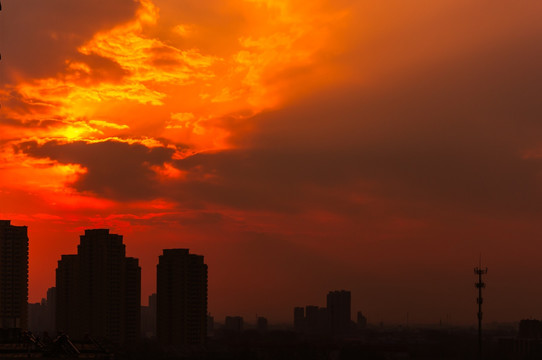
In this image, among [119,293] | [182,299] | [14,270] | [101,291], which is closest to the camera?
[14,270]

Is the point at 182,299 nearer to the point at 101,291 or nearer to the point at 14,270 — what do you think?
the point at 101,291

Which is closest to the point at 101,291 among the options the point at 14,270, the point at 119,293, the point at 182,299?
the point at 119,293

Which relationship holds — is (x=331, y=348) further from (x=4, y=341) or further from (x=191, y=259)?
(x=4, y=341)

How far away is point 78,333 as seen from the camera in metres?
177

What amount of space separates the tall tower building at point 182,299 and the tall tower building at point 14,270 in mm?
35355

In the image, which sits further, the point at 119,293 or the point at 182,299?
the point at 182,299

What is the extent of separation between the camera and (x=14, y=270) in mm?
157875

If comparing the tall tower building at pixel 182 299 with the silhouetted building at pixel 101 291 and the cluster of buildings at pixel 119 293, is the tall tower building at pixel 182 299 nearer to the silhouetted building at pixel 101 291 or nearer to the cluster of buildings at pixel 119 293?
the cluster of buildings at pixel 119 293

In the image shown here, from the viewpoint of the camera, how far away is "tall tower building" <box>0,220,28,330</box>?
153125 mm

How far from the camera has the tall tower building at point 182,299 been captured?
18725 centimetres

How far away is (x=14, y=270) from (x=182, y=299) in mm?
39848

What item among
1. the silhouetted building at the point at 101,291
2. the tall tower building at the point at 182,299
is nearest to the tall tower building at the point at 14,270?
the silhouetted building at the point at 101,291

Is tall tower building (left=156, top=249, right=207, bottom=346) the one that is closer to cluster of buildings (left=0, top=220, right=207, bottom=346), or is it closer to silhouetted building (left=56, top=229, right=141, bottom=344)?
cluster of buildings (left=0, top=220, right=207, bottom=346)

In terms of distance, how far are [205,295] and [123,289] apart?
1742 centimetres
